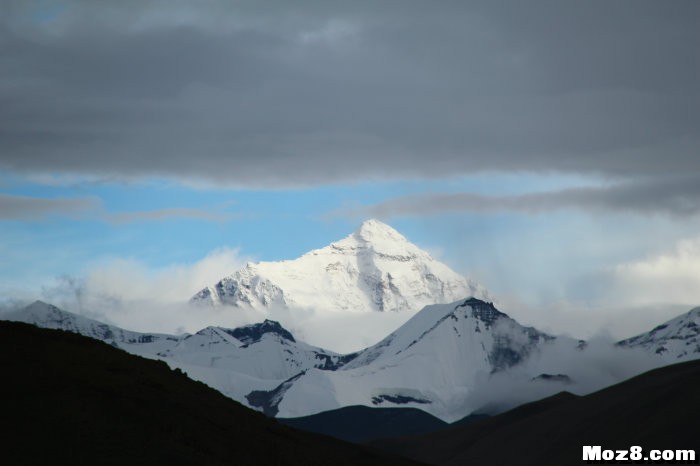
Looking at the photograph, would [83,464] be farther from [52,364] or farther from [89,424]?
[52,364]

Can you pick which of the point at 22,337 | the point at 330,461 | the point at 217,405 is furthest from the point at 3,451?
the point at 330,461

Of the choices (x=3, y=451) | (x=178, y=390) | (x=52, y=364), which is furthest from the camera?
(x=178, y=390)

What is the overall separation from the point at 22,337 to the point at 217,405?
74.0 feet

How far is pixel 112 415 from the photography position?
113 meters

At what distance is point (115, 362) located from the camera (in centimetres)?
12900

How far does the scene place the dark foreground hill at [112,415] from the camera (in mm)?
104312

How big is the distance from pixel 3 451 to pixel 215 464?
20.0 meters

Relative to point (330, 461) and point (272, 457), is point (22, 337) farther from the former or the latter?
point (330, 461)

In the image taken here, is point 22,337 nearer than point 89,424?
No

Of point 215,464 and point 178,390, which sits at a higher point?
point 178,390

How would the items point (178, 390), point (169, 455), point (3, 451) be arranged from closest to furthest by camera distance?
point (3, 451), point (169, 455), point (178, 390)

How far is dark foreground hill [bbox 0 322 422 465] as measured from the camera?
10431 cm

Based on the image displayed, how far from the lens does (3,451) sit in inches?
3905

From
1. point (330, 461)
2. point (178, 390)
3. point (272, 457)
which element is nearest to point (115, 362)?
point (178, 390)
